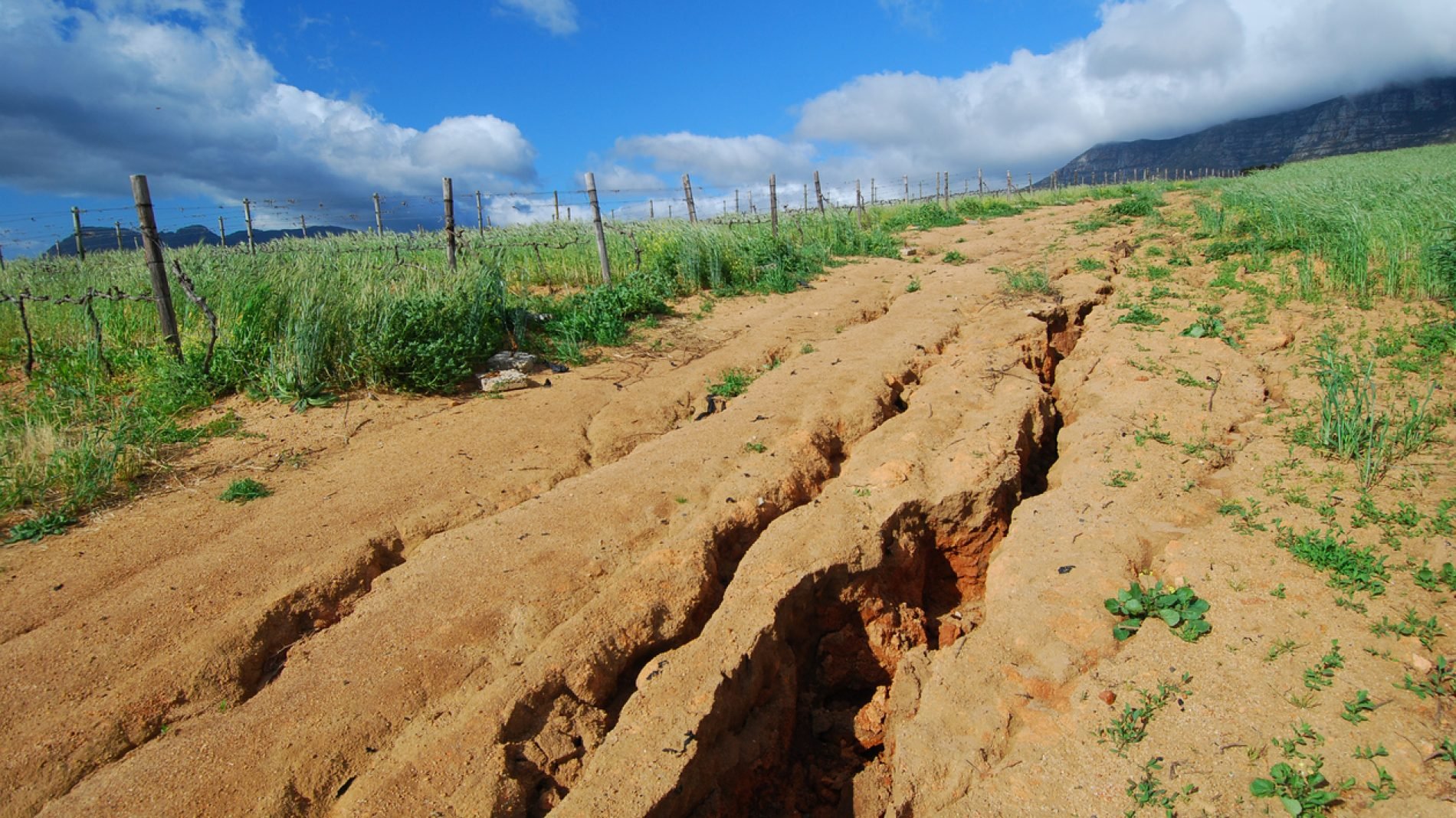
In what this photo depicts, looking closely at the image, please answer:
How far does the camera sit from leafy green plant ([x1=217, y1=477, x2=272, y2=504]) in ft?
12.3

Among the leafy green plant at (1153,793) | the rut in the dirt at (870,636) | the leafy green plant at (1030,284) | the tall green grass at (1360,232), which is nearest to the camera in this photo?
the leafy green plant at (1153,793)

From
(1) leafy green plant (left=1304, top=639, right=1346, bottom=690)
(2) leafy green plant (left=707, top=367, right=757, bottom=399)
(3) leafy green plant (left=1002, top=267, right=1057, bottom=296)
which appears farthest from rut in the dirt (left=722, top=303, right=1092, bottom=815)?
(3) leafy green plant (left=1002, top=267, right=1057, bottom=296)

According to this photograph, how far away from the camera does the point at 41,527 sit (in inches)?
134

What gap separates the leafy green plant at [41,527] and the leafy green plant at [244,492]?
0.62 m

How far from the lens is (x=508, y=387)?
18.5 feet

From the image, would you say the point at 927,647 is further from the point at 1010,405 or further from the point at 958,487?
the point at 1010,405

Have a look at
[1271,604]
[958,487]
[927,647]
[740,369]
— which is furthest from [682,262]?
[1271,604]

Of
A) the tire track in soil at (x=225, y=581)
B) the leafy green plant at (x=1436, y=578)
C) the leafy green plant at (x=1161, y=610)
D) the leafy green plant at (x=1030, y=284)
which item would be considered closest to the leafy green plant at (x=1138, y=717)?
the leafy green plant at (x=1161, y=610)

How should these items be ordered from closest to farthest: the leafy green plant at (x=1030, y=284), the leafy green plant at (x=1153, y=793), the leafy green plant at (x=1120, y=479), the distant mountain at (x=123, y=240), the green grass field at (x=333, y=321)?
the leafy green plant at (x=1153, y=793)
the leafy green plant at (x=1120, y=479)
the green grass field at (x=333, y=321)
the leafy green plant at (x=1030, y=284)
the distant mountain at (x=123, y=240)

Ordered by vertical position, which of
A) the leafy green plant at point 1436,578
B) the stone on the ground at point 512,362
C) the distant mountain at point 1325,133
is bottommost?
the leafy green plant at point 1436,578

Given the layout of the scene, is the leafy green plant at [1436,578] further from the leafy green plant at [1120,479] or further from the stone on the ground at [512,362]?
the stone on the ground at [512,362]

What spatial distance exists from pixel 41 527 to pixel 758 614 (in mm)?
3416

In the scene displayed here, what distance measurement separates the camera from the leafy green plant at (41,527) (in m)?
3.36

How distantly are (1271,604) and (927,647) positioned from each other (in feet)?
4.30
